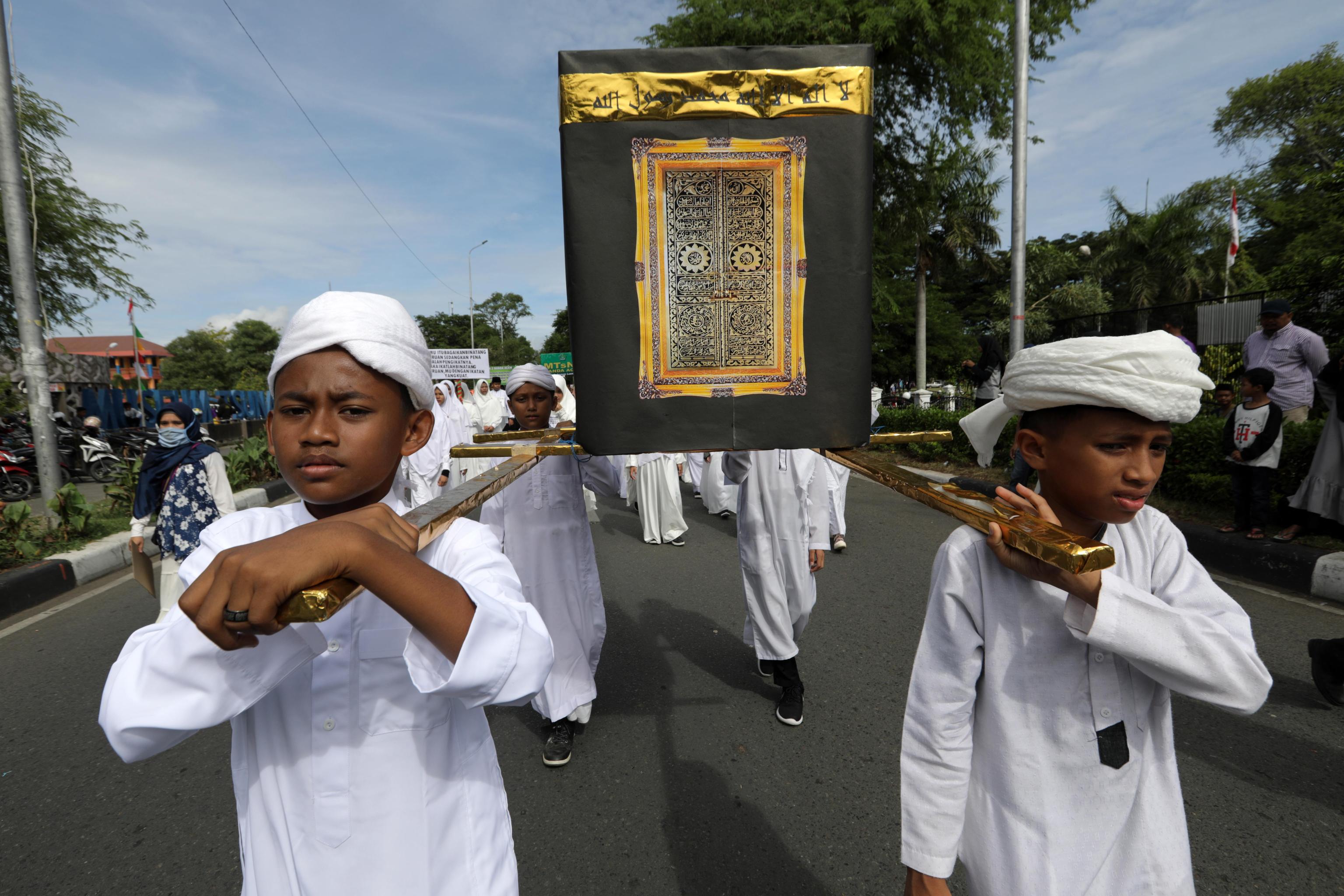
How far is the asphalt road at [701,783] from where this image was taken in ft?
7.64

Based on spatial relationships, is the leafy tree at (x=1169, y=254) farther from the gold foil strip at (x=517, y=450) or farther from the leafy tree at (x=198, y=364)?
the leafy tree at (x=198, y=364)

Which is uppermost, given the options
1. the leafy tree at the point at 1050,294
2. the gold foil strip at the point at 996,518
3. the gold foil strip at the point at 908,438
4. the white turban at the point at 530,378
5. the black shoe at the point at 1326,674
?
the leafy tree at the point at 1050,294

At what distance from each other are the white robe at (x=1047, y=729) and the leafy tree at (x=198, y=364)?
189 feet

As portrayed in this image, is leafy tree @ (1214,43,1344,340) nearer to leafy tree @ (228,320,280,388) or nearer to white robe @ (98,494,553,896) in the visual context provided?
white robe @ (98,494,553,896)

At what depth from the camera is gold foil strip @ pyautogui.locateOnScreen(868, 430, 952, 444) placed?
174 cm

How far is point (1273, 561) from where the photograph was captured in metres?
5.09

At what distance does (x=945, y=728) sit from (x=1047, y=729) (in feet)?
0.59

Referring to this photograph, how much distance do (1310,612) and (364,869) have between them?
5639mm

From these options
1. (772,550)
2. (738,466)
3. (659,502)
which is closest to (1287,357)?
(772,550)

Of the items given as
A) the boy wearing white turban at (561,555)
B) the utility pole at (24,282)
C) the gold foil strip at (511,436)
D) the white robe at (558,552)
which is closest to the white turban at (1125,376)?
the gold foil strip at (511,436)

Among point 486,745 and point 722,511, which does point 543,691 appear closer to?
point 486,745

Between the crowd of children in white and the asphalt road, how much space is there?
1202 millimetres

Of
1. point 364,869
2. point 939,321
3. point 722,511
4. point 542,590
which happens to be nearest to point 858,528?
point 722,511

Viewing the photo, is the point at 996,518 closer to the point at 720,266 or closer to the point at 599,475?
the point at 720,266
